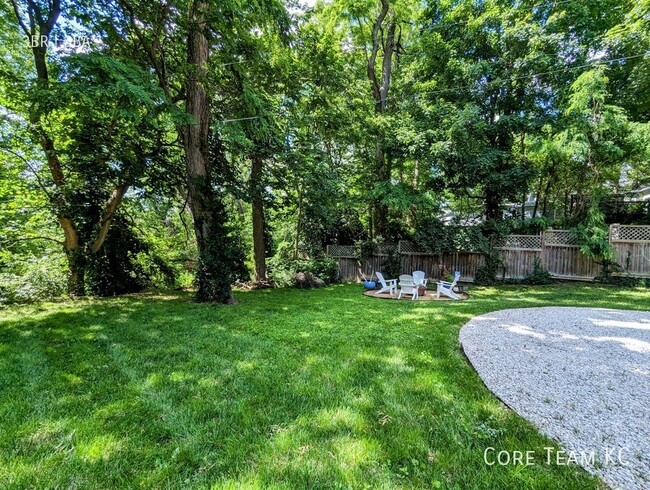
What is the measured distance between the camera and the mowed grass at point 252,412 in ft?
5.61

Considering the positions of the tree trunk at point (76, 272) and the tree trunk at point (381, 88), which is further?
the tree trunk at point (381, 88)

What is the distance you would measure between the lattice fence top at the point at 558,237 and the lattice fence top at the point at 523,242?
252 mm

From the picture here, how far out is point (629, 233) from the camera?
972 cm

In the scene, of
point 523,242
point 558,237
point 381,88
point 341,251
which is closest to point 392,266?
point 341,251

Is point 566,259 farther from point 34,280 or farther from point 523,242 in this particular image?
point 34,280

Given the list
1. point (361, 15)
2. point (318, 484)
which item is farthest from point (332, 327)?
point (361, 15)

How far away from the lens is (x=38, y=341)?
4.11 m

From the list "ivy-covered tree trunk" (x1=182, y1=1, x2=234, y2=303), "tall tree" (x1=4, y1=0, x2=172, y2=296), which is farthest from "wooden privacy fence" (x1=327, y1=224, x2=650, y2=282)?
"tall tree" (x1=4, y1=0, x2=172, y2=296)

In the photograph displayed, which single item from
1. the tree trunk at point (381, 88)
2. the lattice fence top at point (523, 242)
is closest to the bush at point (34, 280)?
the tree trunk at point (381, 88)

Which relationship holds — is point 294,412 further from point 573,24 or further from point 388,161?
point 573,24

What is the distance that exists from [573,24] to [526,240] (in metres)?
7.37

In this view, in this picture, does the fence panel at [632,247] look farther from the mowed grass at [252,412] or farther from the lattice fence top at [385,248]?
the mowed grass at [252,412]

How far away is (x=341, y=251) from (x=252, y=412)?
1030 centimetres

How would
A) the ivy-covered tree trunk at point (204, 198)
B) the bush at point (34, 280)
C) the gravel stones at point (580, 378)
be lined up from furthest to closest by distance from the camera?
the bush at point (34, 280) → the ivy-covered tree trunk at point (204, 198) → the gravel stones at point (580, 378)
